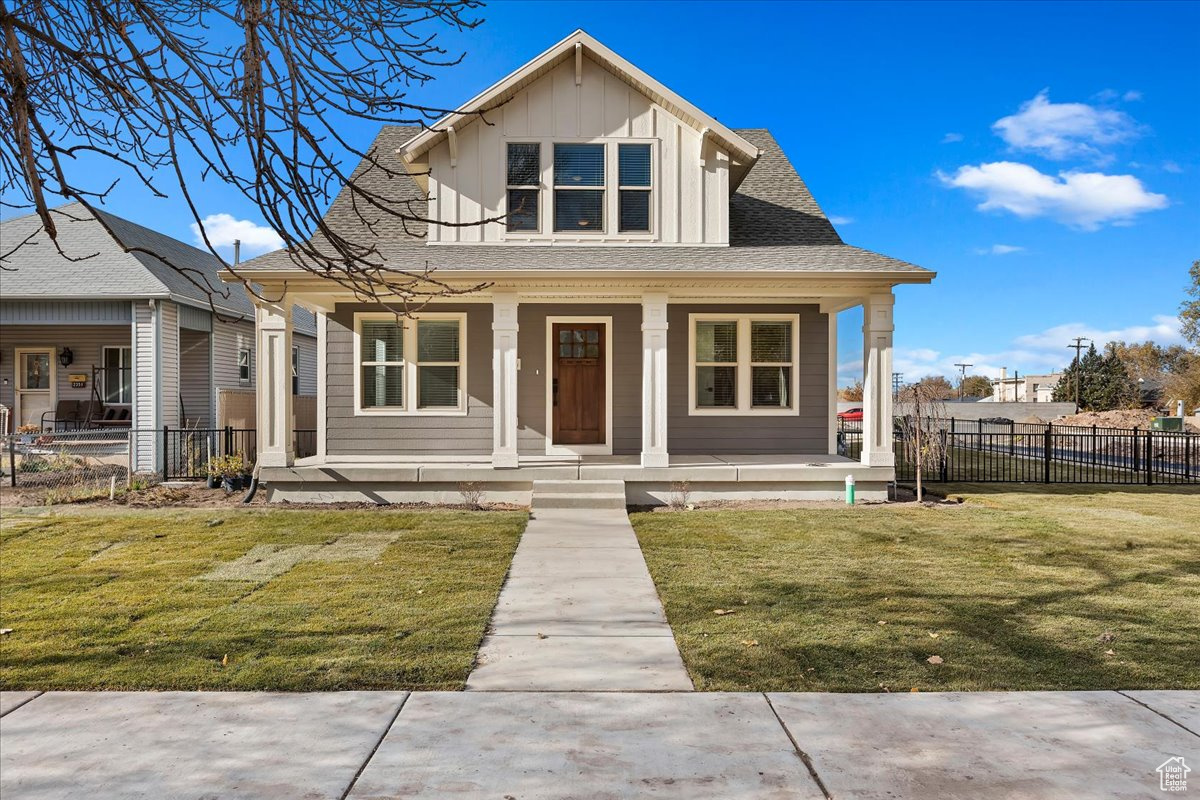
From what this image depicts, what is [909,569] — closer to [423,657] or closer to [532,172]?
[423,657]

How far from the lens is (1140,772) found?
282cm

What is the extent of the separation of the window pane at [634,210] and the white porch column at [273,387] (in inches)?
207

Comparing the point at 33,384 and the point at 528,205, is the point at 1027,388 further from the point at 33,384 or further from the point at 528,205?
the point at 33,384

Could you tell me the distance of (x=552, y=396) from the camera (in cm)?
1134

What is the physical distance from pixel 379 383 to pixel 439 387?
3.25ft

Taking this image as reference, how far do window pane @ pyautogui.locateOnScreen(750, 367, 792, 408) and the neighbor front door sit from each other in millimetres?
16893

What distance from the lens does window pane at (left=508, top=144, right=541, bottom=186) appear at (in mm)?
10680

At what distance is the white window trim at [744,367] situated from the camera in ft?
37.6

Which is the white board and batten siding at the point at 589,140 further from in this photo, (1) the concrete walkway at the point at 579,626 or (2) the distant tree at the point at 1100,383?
(2) the distant tree at the point at 1100,383

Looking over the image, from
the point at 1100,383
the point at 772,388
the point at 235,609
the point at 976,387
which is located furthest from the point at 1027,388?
the point at 235,609

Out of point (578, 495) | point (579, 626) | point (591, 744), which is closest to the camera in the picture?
point (591, 744)

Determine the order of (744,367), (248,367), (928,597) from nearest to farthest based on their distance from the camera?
(928,597)
(744,367)
(248,367)

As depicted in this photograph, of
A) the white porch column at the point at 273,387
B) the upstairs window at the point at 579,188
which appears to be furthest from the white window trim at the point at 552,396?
the white porch column at the point at 273,387

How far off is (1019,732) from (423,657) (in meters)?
3.13
